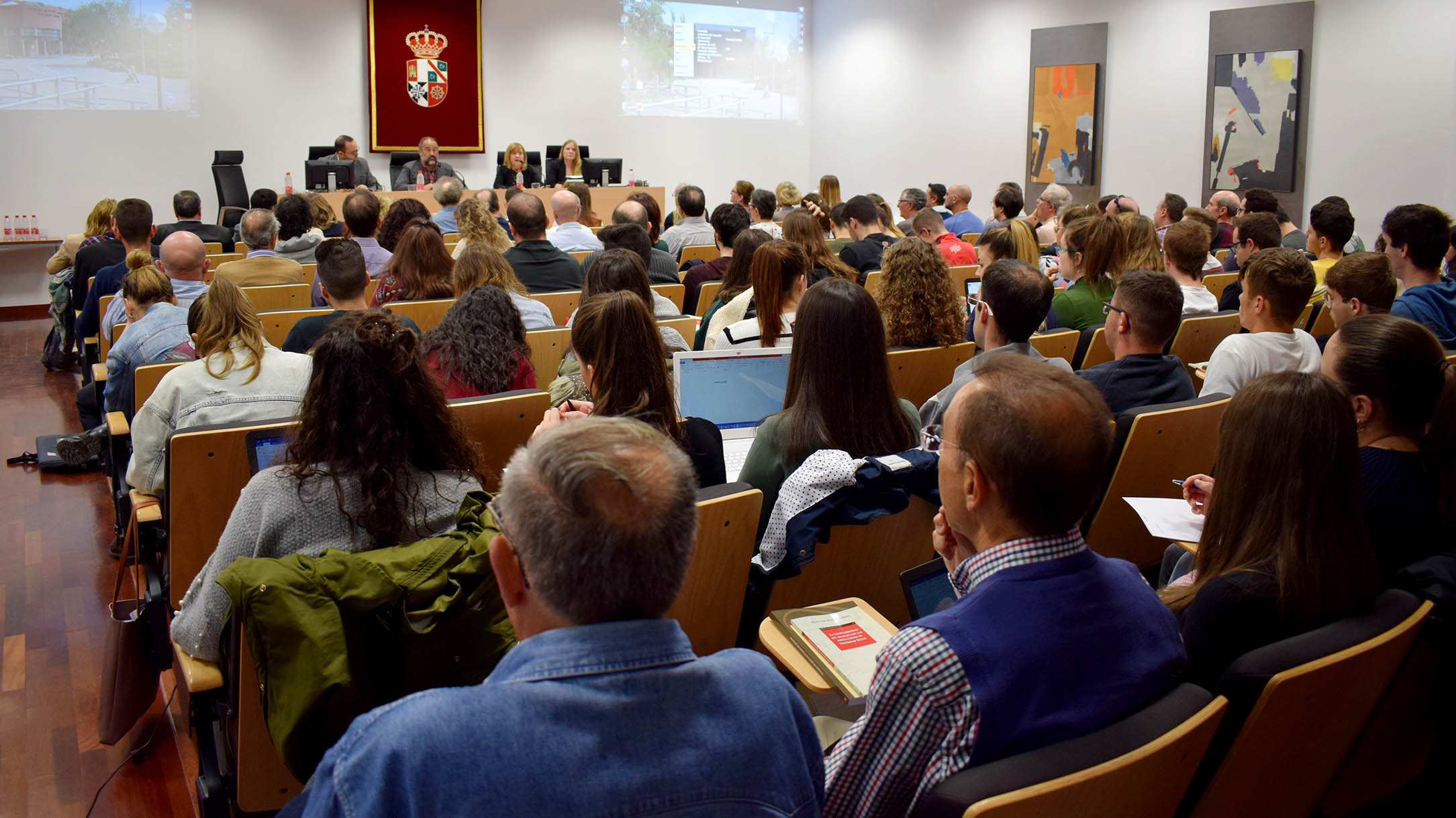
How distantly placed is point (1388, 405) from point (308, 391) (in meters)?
2.18

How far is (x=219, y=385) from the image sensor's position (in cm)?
292

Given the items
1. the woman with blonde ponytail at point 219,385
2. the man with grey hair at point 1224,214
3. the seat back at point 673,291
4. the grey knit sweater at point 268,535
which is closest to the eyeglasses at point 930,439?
the grey knit sweater at point 268,535

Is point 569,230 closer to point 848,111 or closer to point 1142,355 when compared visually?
point 1142,355

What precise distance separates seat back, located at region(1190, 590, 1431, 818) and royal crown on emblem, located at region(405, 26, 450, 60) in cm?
1196

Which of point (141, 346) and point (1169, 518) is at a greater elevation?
point (141, 346)

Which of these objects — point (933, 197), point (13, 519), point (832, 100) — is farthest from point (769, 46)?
point (13, 519)

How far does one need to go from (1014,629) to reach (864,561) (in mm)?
1138

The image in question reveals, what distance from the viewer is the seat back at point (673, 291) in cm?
535

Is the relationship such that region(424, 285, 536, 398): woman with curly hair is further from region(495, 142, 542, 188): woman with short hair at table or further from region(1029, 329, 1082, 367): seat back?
region(495, 142, 542, 188): woman with short hair at table

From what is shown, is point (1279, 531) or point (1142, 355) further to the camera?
point (1142, 355)

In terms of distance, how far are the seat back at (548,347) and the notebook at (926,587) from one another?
2303mm

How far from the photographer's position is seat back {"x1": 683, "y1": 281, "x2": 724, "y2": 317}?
540 cm

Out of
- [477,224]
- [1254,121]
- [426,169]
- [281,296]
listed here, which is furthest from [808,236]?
[426,169]

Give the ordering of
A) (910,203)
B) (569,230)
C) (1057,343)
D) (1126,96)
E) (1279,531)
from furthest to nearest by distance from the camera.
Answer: (1126,96) < (910,203) < (569,230) < (1057,343) < (1279,531)
